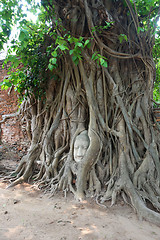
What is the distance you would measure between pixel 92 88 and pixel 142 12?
2.11 metres

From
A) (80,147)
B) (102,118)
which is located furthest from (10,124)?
(102,118)

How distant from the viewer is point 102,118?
3.32m

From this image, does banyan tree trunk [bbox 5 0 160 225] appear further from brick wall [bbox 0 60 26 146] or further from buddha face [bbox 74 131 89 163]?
brick wall [bbox 0 60 26 146]

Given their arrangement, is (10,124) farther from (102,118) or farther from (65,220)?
(65,220)

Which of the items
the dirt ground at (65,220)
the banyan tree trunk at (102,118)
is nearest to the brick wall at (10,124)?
the banyan tree trunk at (102,118)

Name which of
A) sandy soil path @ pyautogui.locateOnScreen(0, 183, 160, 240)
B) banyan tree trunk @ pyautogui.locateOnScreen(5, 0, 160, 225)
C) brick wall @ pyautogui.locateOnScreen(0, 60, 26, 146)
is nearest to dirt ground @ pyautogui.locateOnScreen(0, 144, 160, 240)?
sandy soil path @ pyautogui.locateOnScreen(0, 183, 160, 240)

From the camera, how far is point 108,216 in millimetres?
2240

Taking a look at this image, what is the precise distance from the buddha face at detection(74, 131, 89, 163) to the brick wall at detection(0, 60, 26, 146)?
2976 mm

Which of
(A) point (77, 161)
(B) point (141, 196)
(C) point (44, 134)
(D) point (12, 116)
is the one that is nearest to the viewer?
(B) point (141, 196)

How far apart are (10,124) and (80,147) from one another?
3.62 meters

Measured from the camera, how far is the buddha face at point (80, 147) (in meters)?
3.09

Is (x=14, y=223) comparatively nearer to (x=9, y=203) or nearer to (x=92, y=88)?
(x=9, y=203)

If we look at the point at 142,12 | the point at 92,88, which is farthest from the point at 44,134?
the point at 142,12

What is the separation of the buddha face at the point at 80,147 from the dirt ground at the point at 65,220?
687 millimetres
